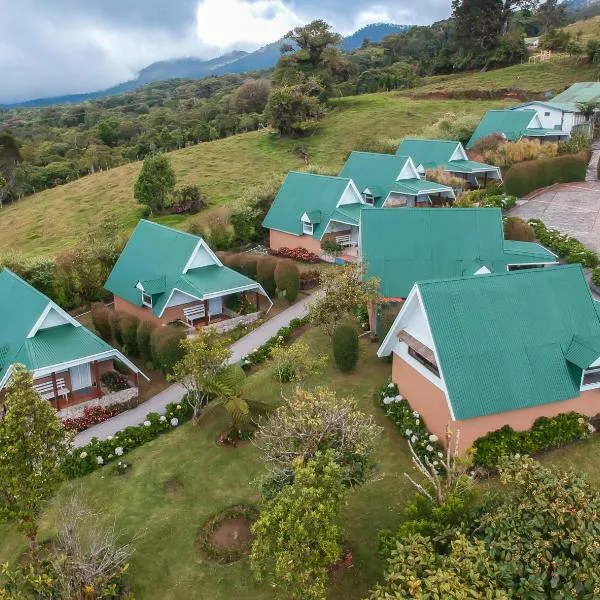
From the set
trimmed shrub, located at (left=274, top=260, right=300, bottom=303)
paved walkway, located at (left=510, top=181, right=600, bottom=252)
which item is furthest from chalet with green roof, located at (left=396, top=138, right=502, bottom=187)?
trimmed shrub, located at (left=274, top=260, right=300, bottom=303)

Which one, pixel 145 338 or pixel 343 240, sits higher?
pixel 343 240

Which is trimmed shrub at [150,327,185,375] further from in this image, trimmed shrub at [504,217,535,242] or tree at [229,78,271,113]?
tree at [229,78,271,113]

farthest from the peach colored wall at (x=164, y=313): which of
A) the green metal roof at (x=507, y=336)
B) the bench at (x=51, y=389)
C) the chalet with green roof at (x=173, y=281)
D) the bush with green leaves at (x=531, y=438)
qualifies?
the bush with green leaves at (x=531, y=438)

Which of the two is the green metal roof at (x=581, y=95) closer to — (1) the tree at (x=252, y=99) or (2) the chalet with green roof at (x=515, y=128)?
(2) the chalet with green roof at (x=515, y=128)

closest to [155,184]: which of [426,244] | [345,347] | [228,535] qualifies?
[426,244]

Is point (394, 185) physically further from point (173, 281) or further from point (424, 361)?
point (424, 361)
